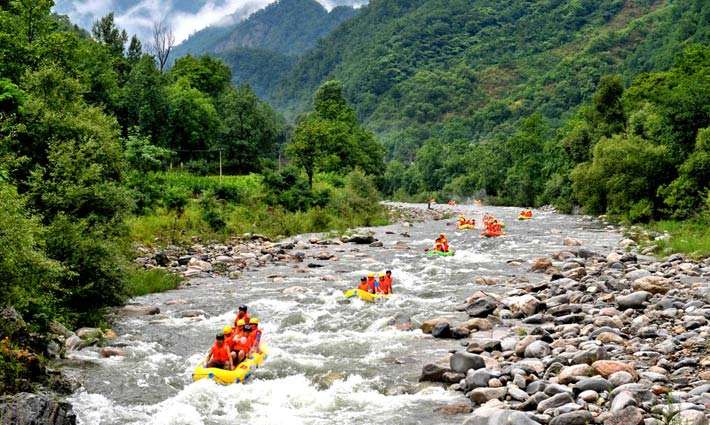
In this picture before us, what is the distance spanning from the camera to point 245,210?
39.1 meters

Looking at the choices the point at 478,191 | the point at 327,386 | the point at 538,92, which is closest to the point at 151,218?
the point at 327,386

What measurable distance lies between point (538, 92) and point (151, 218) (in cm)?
14579

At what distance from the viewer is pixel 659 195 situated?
115 ft

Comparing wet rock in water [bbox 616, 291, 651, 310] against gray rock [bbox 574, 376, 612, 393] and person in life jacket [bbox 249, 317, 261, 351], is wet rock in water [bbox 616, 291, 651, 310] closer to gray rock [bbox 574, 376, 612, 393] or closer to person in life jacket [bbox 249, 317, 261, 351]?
gray rock [bbox 574, 376, 612, 393]

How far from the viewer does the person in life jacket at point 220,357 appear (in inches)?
495

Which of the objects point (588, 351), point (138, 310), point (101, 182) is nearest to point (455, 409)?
point (588, 351)

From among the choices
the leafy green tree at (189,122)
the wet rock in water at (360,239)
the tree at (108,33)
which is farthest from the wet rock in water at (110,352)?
the tree at (108,33)

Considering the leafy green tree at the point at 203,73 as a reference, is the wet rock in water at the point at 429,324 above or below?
below

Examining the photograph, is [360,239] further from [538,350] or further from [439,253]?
[538,350]

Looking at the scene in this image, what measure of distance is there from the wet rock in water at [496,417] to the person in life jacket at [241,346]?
536 cm

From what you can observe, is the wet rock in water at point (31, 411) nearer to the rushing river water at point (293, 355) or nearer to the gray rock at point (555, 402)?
the rushing river water at point (293, 355)

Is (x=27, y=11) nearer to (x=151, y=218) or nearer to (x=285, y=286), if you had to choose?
(x=151, y=218)

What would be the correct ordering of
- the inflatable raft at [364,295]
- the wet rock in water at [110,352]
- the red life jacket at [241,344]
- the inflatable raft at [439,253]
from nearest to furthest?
the red life jacket at [241,344], the wet rock in water at [110,352], the inflatable raft at [364,295], the inflatable raft at [439,253]

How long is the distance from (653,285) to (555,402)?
8.75 meters
